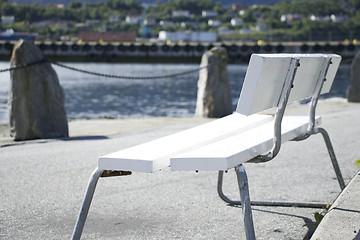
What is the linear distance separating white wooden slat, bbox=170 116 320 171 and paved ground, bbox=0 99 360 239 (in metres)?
0.55

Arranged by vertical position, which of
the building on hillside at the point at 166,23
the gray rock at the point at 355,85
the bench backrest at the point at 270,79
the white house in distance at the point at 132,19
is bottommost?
the building on hillside at the point at 166,23

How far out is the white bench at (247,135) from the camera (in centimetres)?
302

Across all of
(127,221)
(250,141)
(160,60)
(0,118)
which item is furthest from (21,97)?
(160,60)

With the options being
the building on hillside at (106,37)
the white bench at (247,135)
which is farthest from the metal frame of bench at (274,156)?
the building on hillside at (106,37)

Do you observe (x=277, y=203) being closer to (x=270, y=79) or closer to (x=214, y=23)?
(x=270, y=79)

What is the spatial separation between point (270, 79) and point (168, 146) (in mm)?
630

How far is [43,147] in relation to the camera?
7.52 m

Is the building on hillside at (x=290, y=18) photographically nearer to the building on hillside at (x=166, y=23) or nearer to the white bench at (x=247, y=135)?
the building on hillside at (x=166, y=23)

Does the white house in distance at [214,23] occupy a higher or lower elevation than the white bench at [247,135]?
lower

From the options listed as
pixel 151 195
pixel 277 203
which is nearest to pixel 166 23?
pixel 151 195

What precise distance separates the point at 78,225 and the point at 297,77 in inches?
65.0

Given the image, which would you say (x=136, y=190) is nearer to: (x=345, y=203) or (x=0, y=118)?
(x=345, y=203)

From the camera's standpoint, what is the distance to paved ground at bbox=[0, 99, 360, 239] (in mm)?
3990

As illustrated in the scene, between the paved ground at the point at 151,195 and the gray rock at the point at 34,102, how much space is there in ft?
3.99
